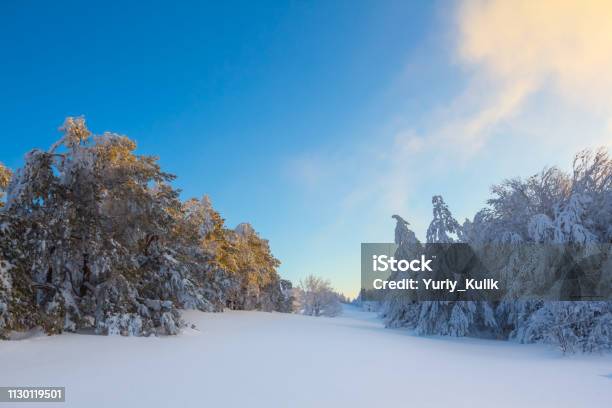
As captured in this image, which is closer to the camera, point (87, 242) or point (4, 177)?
point (87, 242)

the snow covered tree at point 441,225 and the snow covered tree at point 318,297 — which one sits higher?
the snow covered tree at point 441,225

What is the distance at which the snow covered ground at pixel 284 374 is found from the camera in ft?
14.7

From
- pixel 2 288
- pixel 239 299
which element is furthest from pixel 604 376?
pixel 239 299

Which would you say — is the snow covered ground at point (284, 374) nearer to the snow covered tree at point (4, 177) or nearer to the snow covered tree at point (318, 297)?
the snow covered tree at point (4, 177)

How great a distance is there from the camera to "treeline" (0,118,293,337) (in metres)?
8.12

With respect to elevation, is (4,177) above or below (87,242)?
above

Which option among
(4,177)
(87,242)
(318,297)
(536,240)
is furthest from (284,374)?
(318,297)

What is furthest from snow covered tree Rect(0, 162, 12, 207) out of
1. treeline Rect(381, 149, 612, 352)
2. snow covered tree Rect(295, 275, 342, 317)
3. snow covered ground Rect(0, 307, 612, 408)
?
snow covered tree Rect(295, 275, 342, 317)

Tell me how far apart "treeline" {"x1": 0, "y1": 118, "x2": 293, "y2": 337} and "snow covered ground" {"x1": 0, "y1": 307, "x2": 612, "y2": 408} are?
0.70m

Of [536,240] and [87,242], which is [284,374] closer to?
[87,242]

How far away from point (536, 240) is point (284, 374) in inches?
395

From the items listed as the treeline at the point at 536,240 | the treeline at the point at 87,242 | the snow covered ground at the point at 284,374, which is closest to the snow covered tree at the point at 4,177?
the treeline at the point at 87,242

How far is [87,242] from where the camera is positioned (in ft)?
29.2

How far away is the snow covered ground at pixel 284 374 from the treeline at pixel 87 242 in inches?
27.7
